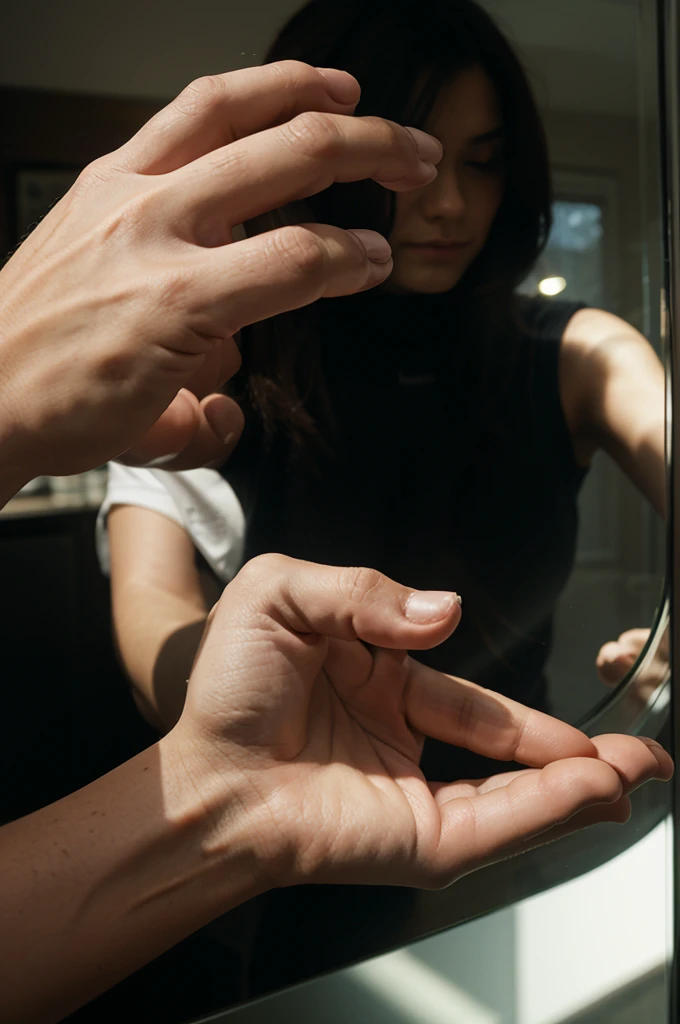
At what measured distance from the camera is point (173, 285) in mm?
444

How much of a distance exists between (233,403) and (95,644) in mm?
189

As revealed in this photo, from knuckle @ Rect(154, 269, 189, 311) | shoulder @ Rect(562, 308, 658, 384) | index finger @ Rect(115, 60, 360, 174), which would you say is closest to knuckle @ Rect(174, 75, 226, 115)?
index finger @ Rect(115, 60, 360, 174)

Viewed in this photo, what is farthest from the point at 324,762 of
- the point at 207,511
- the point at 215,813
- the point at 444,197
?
the point at 444,197

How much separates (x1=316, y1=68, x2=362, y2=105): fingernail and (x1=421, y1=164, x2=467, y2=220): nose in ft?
0.30

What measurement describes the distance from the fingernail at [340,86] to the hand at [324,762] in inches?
11.2

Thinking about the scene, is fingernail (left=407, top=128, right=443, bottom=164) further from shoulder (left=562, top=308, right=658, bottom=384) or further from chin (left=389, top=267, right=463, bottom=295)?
shoulder (left=562, top=308, right=658, bottom=384)

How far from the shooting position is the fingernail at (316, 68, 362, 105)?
50 cm

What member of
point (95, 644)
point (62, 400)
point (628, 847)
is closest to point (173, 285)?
point (62, 400)

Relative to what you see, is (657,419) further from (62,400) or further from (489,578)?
(62,400)

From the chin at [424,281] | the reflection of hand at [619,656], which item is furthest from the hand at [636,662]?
the chin at [424,281]

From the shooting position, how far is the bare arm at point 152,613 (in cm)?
55

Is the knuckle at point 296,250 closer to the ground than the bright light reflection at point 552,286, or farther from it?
farther from it

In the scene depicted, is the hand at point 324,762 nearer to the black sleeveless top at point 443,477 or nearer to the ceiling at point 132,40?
the black sleeveless top at point 443,477

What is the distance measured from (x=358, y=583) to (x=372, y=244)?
20cm
